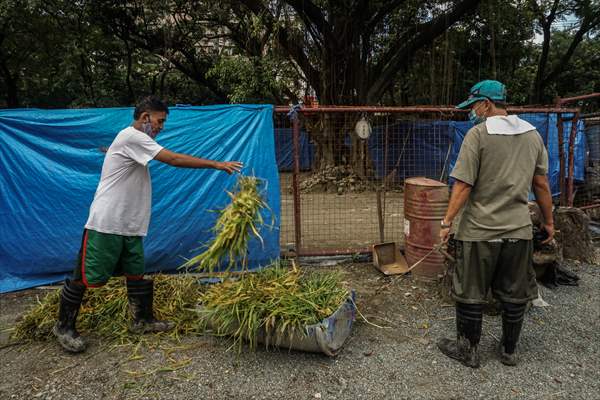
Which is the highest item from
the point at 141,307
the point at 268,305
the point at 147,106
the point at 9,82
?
the point at 9,82

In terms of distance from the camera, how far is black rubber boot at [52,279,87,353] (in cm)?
302

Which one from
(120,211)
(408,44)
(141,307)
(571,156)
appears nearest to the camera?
(120,211)

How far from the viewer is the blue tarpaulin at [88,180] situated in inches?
163

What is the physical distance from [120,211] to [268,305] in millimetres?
1341

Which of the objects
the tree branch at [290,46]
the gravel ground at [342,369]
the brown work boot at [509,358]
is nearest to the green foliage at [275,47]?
the tree branch at [290,46]

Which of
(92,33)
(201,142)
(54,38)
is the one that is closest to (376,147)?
(201,142)

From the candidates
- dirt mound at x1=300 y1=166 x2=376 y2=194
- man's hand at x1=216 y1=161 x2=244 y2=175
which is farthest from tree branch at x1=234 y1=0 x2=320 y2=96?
man's hand at x1=216 y1=161 x2=244 y2=175

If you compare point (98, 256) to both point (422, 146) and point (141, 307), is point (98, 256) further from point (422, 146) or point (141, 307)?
point (422, 146)

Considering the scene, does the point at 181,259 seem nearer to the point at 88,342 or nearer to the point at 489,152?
the point at 88,342

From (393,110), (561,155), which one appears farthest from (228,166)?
(561,155)

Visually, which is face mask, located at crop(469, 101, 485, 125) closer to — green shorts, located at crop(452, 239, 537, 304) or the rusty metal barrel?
green shorts, located at crop(452, 239, 537, 304)

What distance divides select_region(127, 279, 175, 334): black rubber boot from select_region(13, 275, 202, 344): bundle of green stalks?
86mm

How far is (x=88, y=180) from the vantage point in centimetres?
421

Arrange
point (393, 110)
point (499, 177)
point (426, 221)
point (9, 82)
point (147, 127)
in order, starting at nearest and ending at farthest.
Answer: point (499, 177), point (147, 127), point (426, 221), point (393, 110), point (9, 82)
